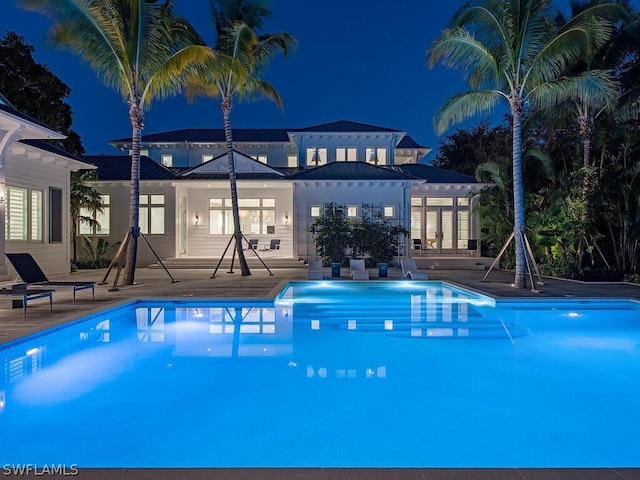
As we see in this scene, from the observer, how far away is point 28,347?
22.2 feet

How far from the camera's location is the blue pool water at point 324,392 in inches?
152

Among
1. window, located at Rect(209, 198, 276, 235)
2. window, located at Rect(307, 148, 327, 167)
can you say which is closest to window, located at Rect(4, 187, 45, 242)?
window, located at Rect(209, 198, 276, 235)

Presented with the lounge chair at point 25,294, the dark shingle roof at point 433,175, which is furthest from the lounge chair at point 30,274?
the dark shingle roof at point 433,175

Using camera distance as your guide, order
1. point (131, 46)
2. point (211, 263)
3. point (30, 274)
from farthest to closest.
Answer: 1. point (211, 263)
2. point (131, 46)
3. point (30, 274)

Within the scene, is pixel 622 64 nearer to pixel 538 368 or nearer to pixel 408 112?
pixel 538 368

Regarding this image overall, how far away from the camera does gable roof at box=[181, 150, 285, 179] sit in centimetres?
2177

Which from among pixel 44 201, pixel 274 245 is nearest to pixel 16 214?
pixel 44 201

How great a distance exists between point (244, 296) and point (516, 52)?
933 cm

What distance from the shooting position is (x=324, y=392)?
5.32 meters

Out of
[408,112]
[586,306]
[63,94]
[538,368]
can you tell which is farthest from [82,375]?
[408,112]

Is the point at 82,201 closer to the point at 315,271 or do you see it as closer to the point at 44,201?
the point at 44,201

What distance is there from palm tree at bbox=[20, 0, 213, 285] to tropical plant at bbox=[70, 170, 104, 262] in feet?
27.5

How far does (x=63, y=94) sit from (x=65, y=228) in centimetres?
890

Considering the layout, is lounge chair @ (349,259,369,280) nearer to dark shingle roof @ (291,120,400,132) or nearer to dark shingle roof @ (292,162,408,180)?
dark shingle roof @ (292,162,408,180)
